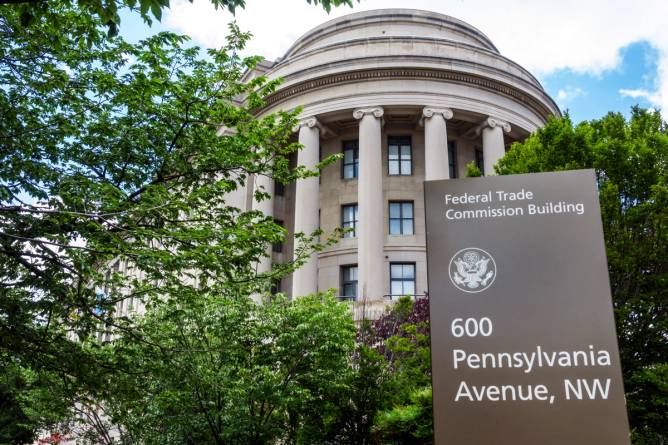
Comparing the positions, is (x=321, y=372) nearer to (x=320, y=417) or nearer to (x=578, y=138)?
(x=320, y=417)

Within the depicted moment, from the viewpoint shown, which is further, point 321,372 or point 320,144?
point 320,144

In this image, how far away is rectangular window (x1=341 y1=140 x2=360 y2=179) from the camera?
36.9m

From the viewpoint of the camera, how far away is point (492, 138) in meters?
34.5

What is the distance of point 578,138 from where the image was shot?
14352mm

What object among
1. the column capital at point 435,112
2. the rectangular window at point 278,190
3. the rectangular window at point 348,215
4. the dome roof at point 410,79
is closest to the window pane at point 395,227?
the rectangular window at point 348,215

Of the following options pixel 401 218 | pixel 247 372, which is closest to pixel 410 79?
pixel 401 218

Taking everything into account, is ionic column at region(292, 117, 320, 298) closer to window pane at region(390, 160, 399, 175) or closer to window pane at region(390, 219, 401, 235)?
window pane at region(390, 219, 401, 235)

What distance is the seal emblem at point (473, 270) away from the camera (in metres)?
5.42

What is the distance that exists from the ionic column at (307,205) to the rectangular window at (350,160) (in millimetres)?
2940

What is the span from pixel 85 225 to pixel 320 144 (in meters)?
29.3

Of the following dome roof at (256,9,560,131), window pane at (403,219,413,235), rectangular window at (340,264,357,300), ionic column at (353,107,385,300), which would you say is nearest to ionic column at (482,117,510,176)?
dome roof at (256,9,560,131)

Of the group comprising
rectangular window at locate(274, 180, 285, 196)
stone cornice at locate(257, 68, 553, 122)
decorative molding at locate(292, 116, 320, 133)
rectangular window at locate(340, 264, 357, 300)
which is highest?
stone cornice at locate(257, 68, 553, 122)

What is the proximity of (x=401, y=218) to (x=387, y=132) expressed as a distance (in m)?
5.64

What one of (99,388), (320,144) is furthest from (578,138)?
(320,144)
